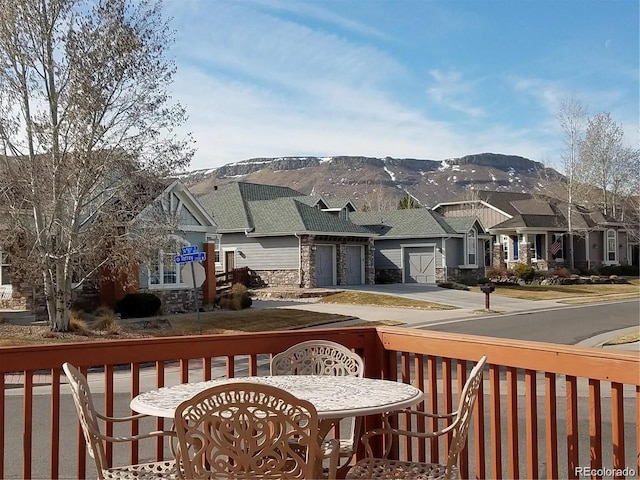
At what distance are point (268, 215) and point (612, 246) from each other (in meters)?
28.4

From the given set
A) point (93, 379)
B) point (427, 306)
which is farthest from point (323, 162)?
point (93, 379)

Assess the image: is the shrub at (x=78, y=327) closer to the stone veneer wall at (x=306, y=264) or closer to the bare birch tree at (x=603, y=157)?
the stone veneer wall at (x=306, y=264)

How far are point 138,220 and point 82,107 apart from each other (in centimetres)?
318

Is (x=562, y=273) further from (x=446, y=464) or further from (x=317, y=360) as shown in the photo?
(x=446, y=464)

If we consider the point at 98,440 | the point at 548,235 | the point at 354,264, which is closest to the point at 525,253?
the point at 548,235

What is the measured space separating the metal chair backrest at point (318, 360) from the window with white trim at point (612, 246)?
48750 millimetres

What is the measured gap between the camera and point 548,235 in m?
45.8

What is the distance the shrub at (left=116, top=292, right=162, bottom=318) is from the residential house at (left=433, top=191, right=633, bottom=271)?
2719cm

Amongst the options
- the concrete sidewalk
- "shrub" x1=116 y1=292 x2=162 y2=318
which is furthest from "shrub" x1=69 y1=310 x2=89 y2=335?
the concrete sidewalk

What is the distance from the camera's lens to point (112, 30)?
16406mm

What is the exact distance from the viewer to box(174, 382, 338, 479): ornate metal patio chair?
106 inches

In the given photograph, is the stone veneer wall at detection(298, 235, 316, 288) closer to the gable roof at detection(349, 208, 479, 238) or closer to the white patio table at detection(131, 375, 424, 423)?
the gable roof at detection(349, 208, 479, 238)

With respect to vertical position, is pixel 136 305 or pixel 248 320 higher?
pixel 136 305

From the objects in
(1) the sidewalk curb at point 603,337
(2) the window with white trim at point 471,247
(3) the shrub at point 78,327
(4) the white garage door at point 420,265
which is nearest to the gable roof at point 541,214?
(2) the window with white trim at point 471,247
